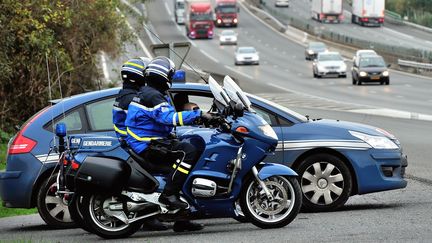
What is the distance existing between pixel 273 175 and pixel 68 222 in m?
2.51

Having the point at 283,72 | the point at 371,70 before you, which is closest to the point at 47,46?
the point at 371,70

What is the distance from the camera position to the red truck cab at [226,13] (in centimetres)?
10300

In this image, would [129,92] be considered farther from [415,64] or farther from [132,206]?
[415,64]

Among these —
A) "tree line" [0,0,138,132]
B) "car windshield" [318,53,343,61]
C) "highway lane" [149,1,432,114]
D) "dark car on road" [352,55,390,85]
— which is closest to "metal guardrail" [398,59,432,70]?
"highway lane" [149,1,432,114]

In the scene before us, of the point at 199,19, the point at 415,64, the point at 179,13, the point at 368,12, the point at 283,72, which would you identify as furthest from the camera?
the point at 179,13

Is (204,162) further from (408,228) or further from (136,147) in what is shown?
(408,228)

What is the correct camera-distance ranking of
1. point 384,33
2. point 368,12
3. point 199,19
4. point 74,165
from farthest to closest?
point 368,12 < point 384,33 < point 199,19 < point 74,165

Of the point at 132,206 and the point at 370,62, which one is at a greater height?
the point at 132,206

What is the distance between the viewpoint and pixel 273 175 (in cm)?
956

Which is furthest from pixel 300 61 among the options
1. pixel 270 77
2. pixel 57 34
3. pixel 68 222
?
pixel 68 222

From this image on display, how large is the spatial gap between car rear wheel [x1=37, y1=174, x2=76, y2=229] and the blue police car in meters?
0.01

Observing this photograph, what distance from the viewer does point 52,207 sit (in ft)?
35.6

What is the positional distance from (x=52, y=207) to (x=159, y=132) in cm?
188

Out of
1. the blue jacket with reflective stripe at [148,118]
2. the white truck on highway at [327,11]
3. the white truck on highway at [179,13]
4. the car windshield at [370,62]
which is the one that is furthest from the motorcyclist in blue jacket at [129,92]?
the white truck on highway at [179,13]
